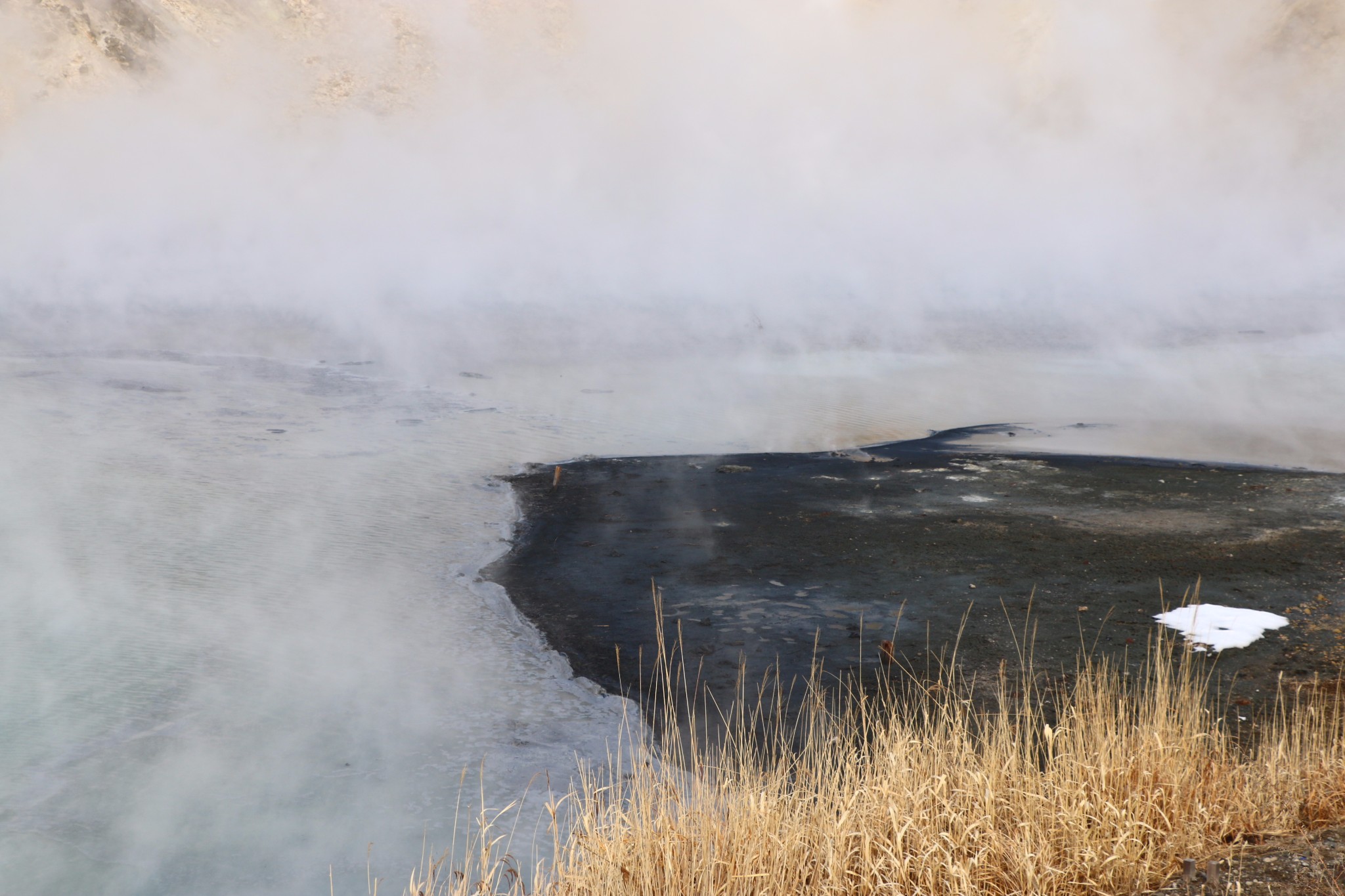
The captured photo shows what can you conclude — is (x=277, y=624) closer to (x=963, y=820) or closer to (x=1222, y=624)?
(x=963, y=820)

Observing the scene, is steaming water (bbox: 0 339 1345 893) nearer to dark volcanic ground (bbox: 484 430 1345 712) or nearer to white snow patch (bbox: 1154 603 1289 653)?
dark volcanic ground (bbox: 484 430 1345 712)

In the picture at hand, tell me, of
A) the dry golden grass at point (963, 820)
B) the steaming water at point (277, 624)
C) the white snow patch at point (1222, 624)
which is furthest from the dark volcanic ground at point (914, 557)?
the dry golden grass at point (963, 820)

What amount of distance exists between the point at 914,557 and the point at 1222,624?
1.76 metres

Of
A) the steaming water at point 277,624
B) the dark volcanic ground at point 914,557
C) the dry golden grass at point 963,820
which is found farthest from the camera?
the dark volcanic ground at point 914,557

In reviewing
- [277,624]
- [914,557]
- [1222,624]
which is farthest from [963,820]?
[277,624]

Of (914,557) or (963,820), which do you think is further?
(914,557)

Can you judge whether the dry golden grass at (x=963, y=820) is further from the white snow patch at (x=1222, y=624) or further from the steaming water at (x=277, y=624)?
the white snow patch at (x=1222, y=624)

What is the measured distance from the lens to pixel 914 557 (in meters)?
6.61

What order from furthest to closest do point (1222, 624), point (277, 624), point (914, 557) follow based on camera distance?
point (914, 557)
point (277, 624)
point (1222, 624)

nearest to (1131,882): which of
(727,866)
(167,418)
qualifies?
(727,866)

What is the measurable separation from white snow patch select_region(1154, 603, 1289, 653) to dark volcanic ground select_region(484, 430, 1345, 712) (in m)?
0.10

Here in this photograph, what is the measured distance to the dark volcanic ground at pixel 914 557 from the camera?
525cm

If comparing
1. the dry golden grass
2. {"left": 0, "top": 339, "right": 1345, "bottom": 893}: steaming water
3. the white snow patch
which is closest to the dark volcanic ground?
the white snow patch

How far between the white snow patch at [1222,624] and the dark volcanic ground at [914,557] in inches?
4.1
